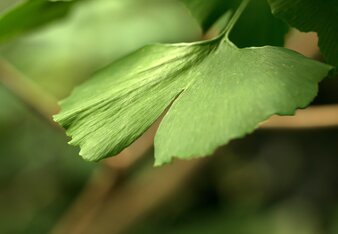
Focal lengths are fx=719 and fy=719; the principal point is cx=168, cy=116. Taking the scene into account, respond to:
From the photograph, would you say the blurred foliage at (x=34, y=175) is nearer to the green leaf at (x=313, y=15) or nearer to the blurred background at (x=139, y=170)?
the blurred background at (x=139, y=170)

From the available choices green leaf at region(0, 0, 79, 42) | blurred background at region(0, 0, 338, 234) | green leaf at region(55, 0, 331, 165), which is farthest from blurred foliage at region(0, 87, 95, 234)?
green leaf at region(55, 0, 331, 165)

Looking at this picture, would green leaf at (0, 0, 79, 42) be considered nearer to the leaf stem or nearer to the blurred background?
the leaf stem

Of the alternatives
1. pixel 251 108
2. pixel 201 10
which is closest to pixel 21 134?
pixel 201 10

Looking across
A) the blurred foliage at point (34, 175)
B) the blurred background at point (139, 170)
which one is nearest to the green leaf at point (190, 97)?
the blurred background at point (139, 170)

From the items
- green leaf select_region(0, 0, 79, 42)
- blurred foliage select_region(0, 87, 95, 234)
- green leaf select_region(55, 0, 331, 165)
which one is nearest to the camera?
green leaf select_region(55, 0, 331, 165)

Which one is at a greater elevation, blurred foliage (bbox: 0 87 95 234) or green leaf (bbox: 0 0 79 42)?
green leaf (bbox: 0 0 79 42)
